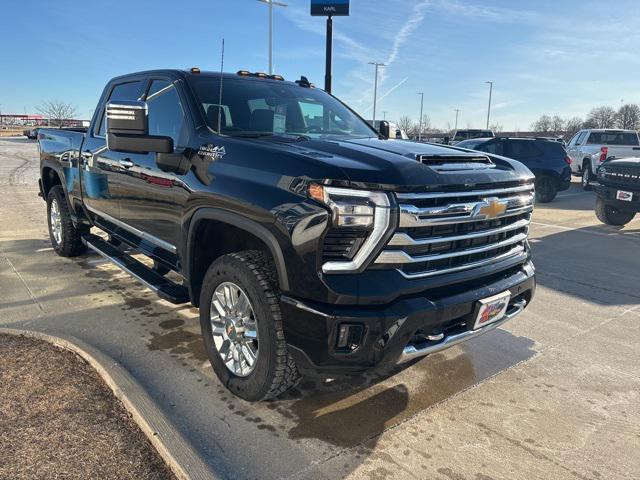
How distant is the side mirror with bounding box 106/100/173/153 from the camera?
3137 millimetres

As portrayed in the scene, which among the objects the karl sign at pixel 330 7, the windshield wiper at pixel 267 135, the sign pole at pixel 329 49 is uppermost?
the karl sign at pixel 330 7

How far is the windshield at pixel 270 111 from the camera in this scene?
11.4 feet

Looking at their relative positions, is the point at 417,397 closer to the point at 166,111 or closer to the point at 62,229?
the point at 166,111

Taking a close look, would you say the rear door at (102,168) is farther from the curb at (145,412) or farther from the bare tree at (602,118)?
the bare tree at (602,118)

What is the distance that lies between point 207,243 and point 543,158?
12.6m

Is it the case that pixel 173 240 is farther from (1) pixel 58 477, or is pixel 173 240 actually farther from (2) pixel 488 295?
(2) pixel 488 295

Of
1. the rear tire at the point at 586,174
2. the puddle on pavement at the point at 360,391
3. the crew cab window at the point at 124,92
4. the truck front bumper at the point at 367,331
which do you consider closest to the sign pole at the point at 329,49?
the crew cab window at the point at 124,92

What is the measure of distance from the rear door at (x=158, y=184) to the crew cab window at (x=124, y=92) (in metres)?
0.31

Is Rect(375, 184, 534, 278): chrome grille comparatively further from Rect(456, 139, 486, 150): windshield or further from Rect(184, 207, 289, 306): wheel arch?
Rect(456, 139, 486, 150): windshield

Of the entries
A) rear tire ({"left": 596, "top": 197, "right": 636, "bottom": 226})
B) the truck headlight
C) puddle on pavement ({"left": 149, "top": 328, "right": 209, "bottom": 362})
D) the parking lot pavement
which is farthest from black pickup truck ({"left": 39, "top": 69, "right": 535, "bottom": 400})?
rear tire ({"left": 596, "top": 197, "right": 636, "bottom": 226})

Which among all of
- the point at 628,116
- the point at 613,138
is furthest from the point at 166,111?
the point at 628,116

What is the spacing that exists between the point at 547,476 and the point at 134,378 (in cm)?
241

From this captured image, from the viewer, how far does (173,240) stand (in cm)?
351

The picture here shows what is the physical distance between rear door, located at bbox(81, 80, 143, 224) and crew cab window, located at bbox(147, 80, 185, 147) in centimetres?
38
